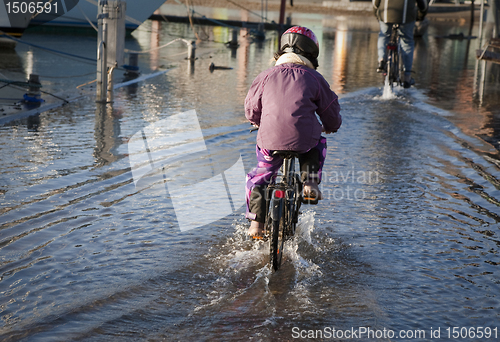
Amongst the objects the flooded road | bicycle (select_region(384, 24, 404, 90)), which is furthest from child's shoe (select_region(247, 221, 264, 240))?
bicycle (select_region(384, 24, 404, 90))

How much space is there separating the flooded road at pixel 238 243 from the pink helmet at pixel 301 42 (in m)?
1.49

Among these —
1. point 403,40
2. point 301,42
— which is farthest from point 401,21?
point 301,42

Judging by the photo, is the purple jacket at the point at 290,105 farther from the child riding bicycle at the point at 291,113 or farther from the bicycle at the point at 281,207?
the bicycle at the point at 281,207

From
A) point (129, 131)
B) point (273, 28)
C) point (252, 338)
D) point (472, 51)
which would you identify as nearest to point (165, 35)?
point (273, 28)

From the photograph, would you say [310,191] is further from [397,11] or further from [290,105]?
[397,11]

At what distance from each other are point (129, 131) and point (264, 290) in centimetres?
467

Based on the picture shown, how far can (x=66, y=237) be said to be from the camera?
4.82 meters

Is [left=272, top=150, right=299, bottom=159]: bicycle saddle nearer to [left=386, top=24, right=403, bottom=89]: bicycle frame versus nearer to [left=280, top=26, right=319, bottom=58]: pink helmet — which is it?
[left=280, top=26, right=319, bottom=58]: pink helmet

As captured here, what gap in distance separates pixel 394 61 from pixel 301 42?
7.64 meters

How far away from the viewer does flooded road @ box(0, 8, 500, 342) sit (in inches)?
144

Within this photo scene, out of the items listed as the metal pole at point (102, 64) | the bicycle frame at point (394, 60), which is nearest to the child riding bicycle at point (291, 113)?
the metal pole at point (102, 64)

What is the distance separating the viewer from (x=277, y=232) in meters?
4.05

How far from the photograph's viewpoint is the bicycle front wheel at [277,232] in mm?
4008

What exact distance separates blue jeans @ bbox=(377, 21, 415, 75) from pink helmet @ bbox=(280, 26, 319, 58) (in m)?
7.49
